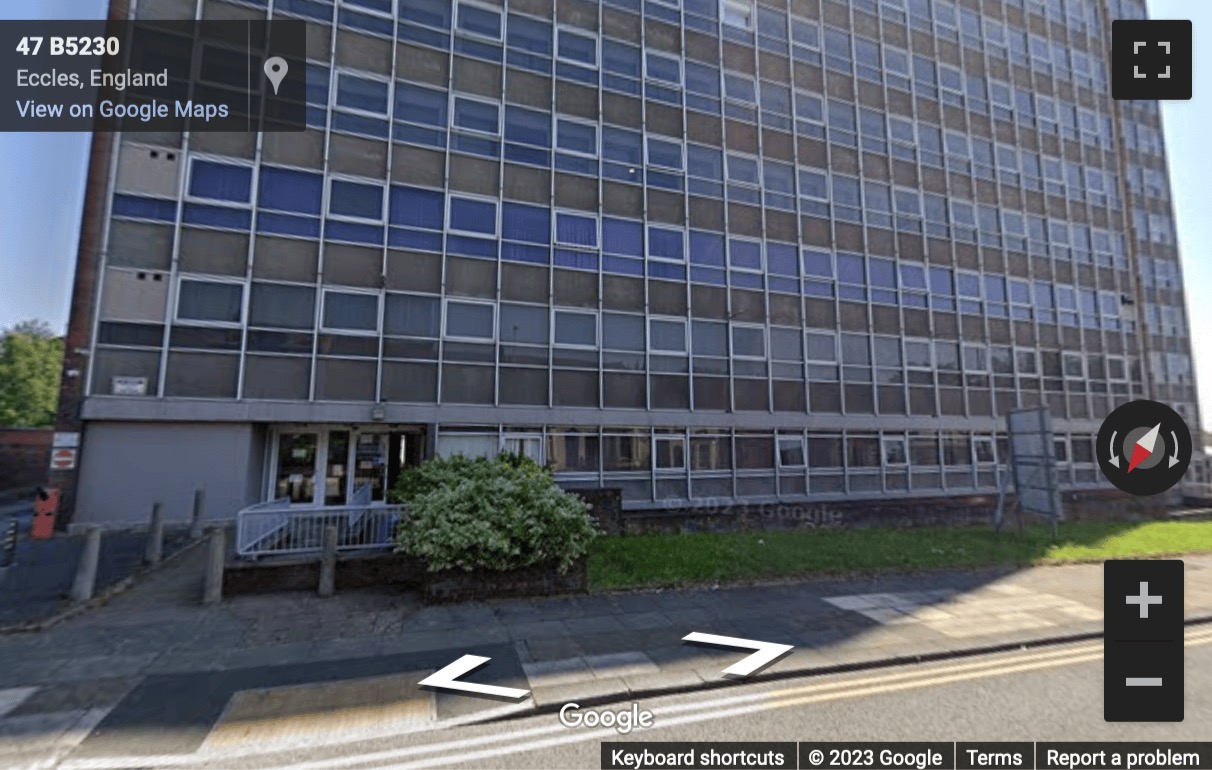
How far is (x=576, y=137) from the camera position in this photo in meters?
17.2

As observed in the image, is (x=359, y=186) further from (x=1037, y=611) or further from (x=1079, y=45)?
(x=1079, y=45)

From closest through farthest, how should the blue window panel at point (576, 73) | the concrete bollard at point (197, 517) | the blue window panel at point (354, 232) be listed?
1. the concrete bollard at point (197, 517)
2. the blue window panel at point (354, 232)
3. the blue window panel at point (576, 73)

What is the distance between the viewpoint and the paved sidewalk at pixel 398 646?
4891 millimetres

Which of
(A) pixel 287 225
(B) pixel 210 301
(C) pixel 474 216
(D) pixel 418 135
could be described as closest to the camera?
(B) pixel 210 301

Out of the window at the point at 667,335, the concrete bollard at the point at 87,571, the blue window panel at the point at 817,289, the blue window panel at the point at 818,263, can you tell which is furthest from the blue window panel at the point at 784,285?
the concrete bollard at the point at 87,571

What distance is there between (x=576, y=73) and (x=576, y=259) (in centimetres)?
601

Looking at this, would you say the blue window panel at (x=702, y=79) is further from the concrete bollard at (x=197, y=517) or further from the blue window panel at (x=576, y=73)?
the concrete bollard at (x=197, y=517)

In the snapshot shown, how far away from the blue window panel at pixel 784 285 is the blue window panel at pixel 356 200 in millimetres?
12153

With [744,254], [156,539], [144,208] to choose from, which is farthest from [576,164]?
[156,539]

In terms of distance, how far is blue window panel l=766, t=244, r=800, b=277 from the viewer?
19.0m

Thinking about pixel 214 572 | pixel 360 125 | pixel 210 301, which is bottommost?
pixel 214 572

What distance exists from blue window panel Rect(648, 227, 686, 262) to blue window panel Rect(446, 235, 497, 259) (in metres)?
4.81

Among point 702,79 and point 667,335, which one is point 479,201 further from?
point 702,79

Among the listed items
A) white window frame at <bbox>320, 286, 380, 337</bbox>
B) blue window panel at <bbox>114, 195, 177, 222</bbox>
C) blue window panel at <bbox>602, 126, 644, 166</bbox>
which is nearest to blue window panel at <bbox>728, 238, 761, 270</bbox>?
blue window panel at <bbox>602, 126, 644, 166</bbox>
